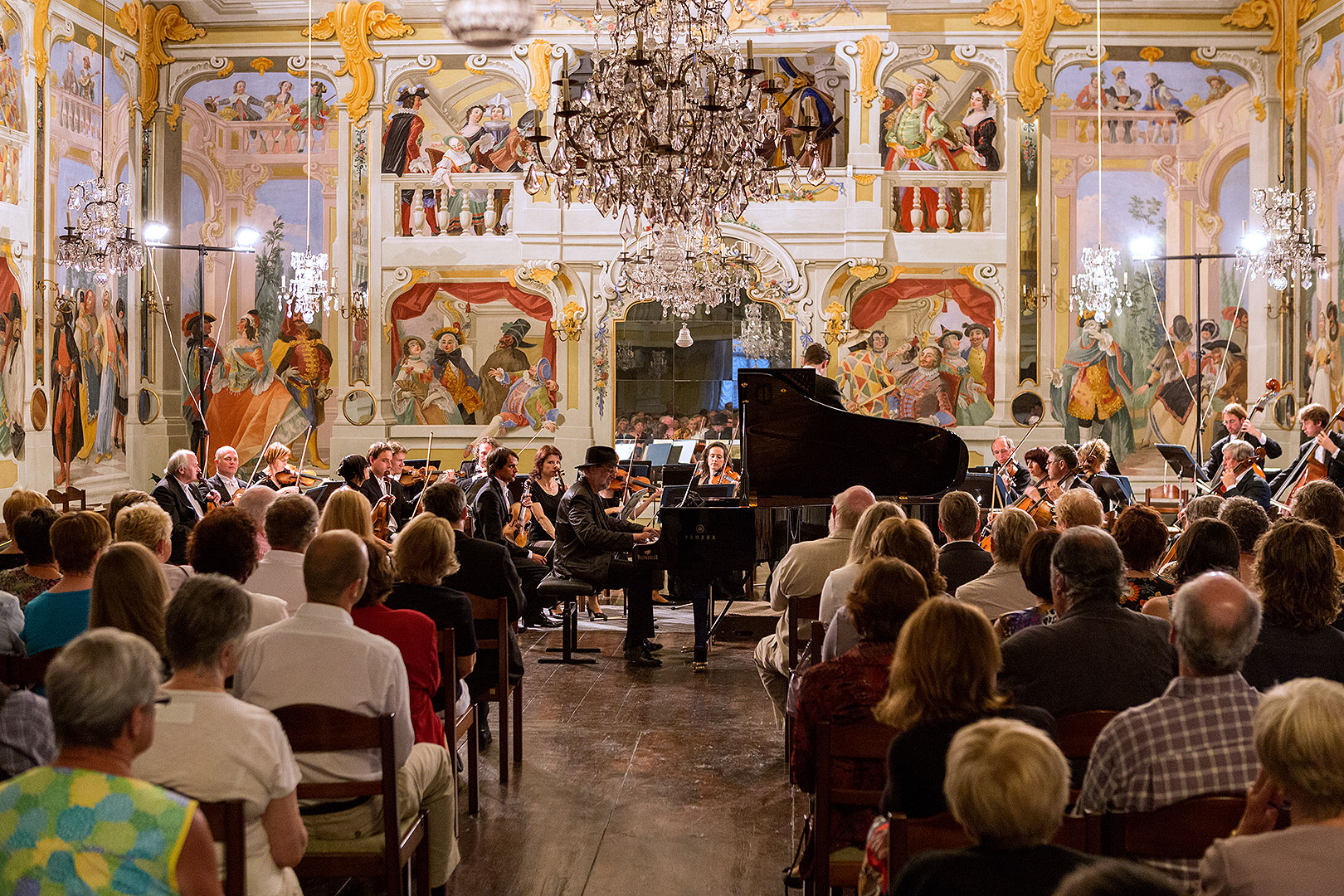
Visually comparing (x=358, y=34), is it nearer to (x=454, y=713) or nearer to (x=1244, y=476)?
(x=1244, y=476)

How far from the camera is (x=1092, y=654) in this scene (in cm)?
296

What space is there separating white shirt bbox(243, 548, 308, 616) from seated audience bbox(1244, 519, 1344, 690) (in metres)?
3.03

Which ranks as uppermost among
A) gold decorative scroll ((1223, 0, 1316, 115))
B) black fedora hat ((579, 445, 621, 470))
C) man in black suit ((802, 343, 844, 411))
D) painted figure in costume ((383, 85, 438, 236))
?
gold decorative scroll ((1223, 0, 1316, 115))

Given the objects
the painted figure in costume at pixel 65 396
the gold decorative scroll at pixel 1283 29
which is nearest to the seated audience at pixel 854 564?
the painted figure in costume at pixel 65 396

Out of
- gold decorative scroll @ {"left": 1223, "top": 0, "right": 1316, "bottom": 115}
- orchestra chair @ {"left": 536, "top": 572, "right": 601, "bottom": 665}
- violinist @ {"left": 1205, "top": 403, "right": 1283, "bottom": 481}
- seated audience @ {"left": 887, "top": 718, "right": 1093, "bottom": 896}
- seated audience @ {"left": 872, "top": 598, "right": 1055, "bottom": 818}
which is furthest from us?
gold decorative scroll @ {"left": 1223, "top": 0, "right": 1316, "bottom": 115}

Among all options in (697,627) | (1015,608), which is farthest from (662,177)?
(1015,608)

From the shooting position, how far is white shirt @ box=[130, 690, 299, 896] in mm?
2287

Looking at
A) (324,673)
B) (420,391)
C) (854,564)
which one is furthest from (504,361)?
(324,673)

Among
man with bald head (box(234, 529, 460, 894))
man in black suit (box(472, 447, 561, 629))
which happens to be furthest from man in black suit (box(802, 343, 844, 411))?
man with bald head (box(234, 529, 460, 894))

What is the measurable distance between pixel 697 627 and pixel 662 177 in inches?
116

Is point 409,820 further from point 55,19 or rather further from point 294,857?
point 55,19

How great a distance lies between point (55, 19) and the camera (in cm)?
1129

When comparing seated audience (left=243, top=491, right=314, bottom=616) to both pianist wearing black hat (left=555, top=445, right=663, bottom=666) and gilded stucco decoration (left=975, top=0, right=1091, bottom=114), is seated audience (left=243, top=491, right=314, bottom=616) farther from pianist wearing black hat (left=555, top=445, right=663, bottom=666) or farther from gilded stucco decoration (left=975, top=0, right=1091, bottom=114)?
gilded stucco decoration (left=975, top=0, right=1091, bottom=114)

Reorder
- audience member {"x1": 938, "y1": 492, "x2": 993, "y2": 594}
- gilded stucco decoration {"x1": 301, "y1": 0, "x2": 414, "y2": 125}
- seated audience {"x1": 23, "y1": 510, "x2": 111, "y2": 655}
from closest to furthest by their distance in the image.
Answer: seated audience {"x1": 23, "y1": 510, "x2": 111, "y2": 655}, audience member {"x1": 938, "y1": 492, "x2": 993, "y2": 594}, gilded stucco decoration {"x1": 301, "y1": 0, "x2": 414, "y2": 125}
